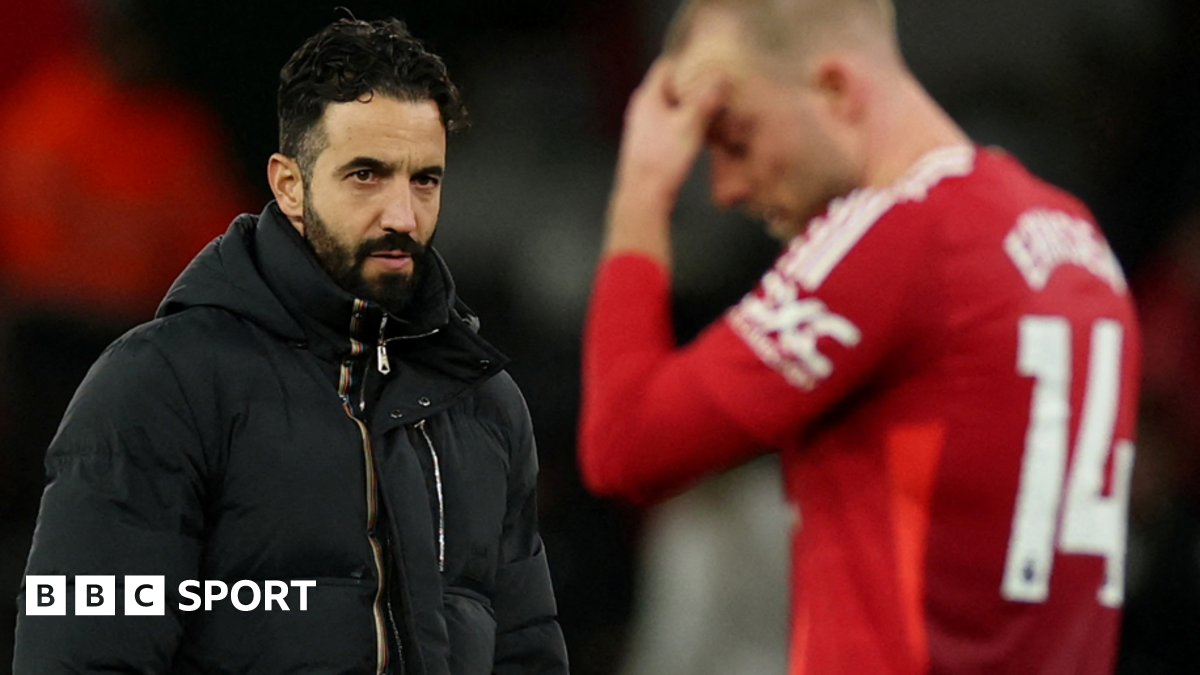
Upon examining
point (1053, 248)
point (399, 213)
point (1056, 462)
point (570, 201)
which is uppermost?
point (570, 201)

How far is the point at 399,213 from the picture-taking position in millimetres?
2375

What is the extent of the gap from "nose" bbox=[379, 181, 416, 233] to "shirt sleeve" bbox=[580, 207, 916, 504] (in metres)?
0.77

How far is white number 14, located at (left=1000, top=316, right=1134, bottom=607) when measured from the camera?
164 cm

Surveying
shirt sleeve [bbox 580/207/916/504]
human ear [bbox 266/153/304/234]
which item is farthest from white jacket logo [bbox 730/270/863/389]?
human ear [bbox 266/153/304/234]

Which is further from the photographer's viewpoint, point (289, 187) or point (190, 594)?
point (289, 187)

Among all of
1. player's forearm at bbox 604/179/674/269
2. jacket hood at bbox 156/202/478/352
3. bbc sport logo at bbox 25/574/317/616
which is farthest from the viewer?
jacket hood at bbox 156/202/478/352

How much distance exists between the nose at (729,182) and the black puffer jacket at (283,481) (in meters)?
0.73

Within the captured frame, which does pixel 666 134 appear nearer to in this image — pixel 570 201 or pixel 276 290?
pixel 276 290

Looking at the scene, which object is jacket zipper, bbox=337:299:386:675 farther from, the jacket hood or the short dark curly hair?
the short dark curly hair

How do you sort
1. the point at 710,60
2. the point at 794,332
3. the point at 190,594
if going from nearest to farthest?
the point at 794,332 < the point at 710,60 < the point at 190,594

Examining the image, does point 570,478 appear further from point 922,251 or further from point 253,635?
point 922,251

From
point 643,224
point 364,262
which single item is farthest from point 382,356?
point 643,224

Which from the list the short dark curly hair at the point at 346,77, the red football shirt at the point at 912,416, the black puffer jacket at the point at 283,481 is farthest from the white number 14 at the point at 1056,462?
the short dark curly hair at the point at 346,77

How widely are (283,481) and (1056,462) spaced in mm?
1057
